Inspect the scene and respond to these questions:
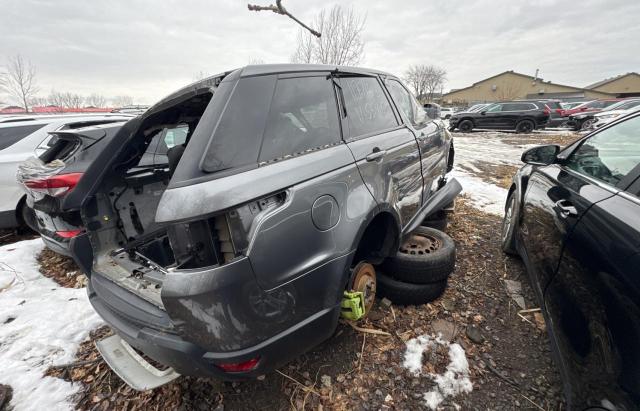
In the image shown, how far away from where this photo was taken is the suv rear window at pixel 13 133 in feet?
14.8

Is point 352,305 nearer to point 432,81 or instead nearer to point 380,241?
point 380,241

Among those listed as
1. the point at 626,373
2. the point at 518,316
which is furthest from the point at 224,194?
the point at 518,316

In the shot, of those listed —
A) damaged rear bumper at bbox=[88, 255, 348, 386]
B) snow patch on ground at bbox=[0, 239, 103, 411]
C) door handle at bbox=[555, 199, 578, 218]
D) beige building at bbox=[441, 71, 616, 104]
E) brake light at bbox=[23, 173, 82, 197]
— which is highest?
beige building at bbox=[441, 71, 616, 104]

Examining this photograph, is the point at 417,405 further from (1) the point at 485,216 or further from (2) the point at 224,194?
(1) the point at 485,216

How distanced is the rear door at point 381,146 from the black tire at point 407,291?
54 centimetres

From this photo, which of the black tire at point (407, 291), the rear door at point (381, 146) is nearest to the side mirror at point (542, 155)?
the rear door at point (381, 146)

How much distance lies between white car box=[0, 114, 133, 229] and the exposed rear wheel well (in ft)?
13.4

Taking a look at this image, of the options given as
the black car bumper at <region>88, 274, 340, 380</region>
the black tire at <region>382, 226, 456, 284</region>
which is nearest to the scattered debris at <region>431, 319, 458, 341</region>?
the black tire at <region>382, 226, 456, 284</region>

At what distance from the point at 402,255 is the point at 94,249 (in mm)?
2543

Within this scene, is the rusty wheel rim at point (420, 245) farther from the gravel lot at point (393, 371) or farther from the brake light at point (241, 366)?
the brake light at point (241, 366)

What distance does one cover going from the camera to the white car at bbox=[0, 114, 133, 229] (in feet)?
14.1

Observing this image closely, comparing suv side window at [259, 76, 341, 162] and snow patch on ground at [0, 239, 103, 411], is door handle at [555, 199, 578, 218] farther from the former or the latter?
snow patch on ground at [0, 239, 103, 411]

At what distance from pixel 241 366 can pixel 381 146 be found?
1.71 metres

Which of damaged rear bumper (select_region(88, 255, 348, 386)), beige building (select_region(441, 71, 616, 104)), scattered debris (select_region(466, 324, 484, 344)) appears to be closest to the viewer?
damaged rear bumper (select_region(88, 255, 348, 386))
